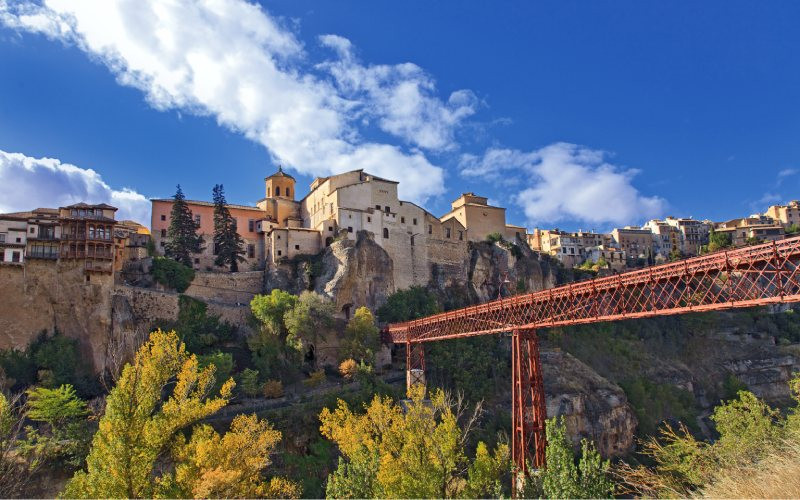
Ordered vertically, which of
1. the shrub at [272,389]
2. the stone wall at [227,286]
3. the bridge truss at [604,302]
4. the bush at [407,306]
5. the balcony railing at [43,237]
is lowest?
the shrub at [272,389]

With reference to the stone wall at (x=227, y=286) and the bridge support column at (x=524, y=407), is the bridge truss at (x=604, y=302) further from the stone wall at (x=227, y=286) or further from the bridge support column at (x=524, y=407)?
the stone wall at (x=227, y=286)

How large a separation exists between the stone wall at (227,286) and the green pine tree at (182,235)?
281cm

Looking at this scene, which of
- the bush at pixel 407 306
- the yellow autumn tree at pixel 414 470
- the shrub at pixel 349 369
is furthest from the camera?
the bush at pixel 407 306

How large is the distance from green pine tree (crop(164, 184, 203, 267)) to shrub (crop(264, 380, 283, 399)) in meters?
15.8

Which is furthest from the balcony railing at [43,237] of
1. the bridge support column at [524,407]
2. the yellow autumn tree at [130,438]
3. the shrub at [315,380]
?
the bridge support column at [524,407]

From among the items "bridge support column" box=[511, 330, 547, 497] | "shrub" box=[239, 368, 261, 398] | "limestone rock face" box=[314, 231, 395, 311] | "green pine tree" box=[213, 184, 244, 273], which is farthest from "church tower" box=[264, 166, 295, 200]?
"bridge support column" box=[511, 330, 547, 497]

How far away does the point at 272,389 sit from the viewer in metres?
35.9

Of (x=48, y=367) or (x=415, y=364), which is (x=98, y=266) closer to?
(x=48, y=367)

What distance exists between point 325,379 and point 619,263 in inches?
2061

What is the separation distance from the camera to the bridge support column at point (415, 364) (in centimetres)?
3856

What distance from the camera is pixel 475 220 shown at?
6053cm

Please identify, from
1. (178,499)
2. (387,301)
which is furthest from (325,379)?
(178,499)

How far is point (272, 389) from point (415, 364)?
1015 cm

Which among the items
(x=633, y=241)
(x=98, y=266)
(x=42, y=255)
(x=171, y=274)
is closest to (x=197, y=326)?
(x=171, y=274)
